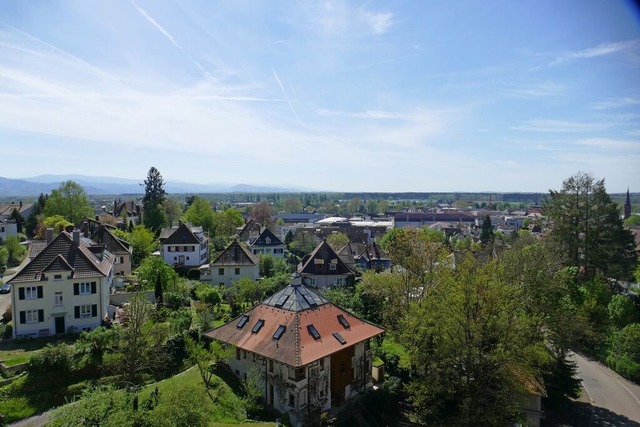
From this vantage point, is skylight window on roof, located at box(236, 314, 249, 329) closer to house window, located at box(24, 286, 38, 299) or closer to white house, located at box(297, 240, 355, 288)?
house window, located at box(24, 286, 38, 299)

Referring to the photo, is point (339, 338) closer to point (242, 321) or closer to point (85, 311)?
point (242, 321)

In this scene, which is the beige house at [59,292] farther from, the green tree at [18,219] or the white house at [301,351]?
the green tree at [18,219]

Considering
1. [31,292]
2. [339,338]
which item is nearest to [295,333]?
[339,338]

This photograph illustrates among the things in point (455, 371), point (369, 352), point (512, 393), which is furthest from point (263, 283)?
point (512, 393)

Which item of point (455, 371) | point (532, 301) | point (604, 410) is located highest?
point (532, 301)

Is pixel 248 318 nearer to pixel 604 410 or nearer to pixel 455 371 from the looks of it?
pixel 455 371
